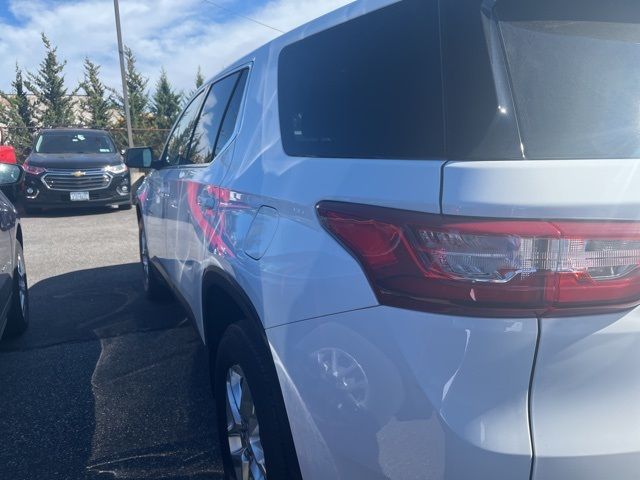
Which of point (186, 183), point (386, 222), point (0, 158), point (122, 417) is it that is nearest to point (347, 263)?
point (386, 222)

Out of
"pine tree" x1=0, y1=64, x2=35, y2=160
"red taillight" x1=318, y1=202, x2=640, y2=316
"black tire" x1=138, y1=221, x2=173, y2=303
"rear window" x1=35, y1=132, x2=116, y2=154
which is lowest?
"black tire" x1=138, y1=221, x2=173, y2=303

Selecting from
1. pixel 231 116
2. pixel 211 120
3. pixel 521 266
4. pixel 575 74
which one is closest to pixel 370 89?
pixel 575 74

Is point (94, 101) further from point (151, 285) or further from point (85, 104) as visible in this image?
point (151, 285)

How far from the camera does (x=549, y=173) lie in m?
1.27

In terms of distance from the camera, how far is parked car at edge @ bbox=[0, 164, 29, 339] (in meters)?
3.71

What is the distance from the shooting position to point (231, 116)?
2689 millimetres

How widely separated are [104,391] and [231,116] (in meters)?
1.86

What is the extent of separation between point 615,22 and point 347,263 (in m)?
0.89

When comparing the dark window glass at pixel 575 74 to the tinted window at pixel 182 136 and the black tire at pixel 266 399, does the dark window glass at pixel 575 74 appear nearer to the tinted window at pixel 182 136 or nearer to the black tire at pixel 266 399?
the black tire at pixel 266 399

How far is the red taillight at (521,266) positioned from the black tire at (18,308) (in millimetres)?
3609

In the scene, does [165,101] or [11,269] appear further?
[165,101]

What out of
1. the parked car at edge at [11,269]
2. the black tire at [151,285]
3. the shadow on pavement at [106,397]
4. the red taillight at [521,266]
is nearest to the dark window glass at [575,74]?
the red taillight at [521,266]

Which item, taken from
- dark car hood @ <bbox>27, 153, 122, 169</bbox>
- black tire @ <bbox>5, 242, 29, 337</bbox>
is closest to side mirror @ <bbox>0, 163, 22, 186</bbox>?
black tire @ <bbox>5, 242, 29, 337</bbox>

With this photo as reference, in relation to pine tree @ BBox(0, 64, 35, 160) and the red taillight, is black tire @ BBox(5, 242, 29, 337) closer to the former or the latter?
the red taillight
